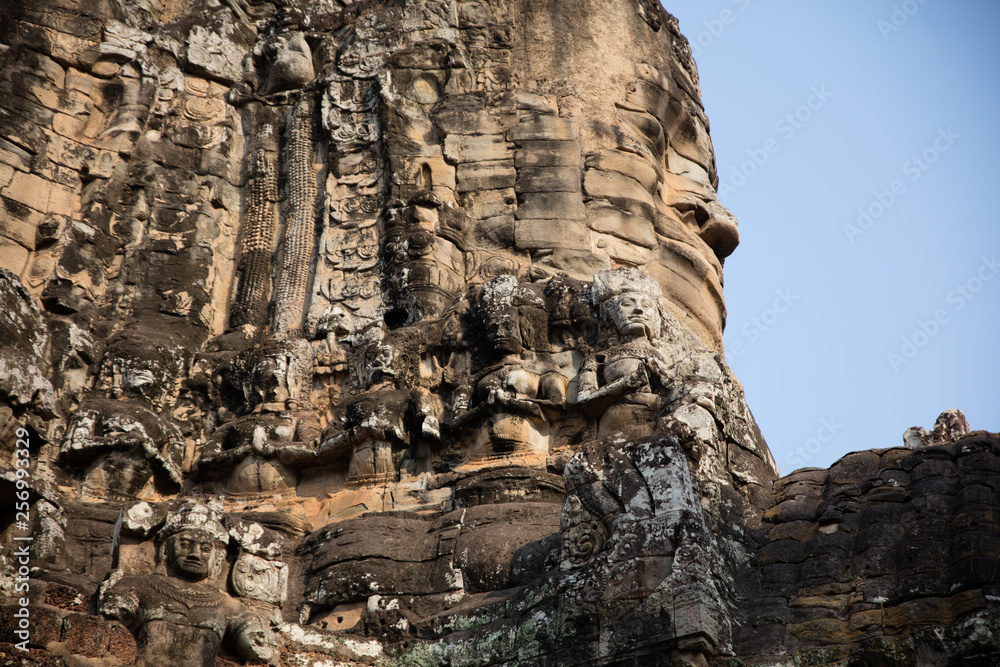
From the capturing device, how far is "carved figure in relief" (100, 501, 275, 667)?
30.5ft

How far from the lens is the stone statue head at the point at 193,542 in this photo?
1001cm

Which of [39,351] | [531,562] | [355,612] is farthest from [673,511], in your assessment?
[39,351]

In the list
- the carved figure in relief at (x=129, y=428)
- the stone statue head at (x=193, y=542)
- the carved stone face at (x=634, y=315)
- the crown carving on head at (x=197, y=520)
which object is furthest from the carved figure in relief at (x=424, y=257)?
the stone statue head at (x=193, y=542)

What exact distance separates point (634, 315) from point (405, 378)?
2375mm

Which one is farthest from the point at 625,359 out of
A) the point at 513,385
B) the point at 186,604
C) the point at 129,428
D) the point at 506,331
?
the point at 129,428

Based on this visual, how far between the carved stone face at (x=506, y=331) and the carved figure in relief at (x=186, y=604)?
3.76 m

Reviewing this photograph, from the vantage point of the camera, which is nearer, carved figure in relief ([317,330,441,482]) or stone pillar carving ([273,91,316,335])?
carved figure in relief ([317,330,441,482])

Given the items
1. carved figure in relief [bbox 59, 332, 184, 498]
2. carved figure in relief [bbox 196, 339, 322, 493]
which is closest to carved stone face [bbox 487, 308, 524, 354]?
carved figure in relief [bbox 196, 339, 322, 493]

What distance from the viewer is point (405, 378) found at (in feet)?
44.2

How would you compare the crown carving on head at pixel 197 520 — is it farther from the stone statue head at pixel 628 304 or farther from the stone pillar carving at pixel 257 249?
the stone pillar carving at pixel 257 249

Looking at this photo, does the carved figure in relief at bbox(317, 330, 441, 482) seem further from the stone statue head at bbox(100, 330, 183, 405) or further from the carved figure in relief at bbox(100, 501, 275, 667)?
the carved figure in relief at bbox(100, 501, 275, 667)

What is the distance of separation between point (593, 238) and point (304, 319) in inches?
129

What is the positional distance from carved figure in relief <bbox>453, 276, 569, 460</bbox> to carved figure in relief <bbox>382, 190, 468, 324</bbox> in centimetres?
79

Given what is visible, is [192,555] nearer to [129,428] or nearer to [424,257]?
[129,428]
